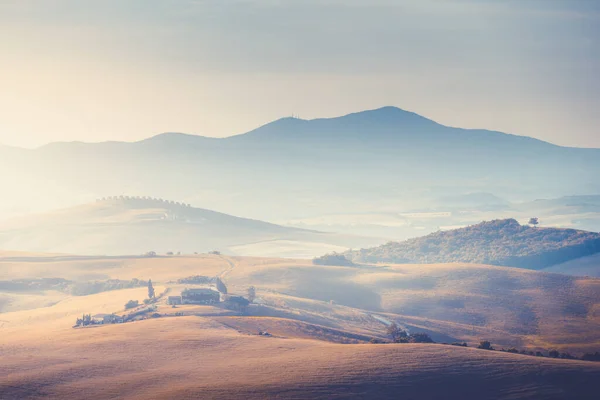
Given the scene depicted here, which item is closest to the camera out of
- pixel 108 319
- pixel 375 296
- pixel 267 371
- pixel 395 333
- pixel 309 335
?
pixel 267 371

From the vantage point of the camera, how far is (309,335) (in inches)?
3755

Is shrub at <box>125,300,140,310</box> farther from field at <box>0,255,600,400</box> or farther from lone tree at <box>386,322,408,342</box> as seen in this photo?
lone tree at <box>386,322,408,342</box>

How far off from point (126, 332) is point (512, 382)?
3523cm

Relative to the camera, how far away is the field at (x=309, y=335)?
2753 inches

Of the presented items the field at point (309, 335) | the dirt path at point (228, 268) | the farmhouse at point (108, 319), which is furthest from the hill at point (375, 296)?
the farmhouse at point (108, 319)

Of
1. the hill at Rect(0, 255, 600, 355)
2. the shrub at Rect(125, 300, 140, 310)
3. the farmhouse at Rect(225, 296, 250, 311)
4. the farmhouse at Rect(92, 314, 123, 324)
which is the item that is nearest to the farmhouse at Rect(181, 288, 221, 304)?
the farmhouse at Rect(225, 296, 250, 311)

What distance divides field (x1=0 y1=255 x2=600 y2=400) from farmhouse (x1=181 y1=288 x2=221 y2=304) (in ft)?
10.6

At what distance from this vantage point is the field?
2753 inches

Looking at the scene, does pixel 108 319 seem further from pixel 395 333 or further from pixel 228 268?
pixel 228 268

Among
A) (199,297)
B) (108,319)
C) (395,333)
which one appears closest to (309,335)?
(395,333)

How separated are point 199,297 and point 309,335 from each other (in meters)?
19.7

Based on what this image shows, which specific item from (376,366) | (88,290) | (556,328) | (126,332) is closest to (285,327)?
(126,332)

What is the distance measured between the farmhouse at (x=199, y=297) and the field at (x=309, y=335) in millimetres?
3245

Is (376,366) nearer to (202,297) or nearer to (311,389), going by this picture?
(311,389)
